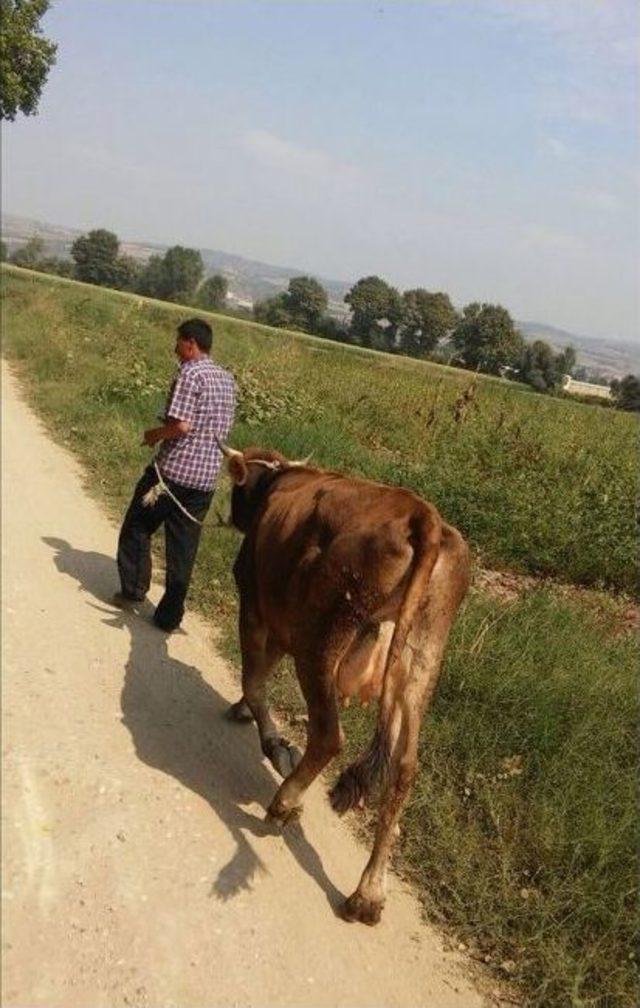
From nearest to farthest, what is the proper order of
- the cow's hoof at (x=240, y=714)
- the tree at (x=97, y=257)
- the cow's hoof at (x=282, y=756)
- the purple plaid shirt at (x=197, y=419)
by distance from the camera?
the cow's hoof at (x=282, y=756)
the cow's hoof at (x=240, y=714)
the purple plaid shirt at (x=197, y=419)
the tree at (x=97, y=257)

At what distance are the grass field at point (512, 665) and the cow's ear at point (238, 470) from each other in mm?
1278

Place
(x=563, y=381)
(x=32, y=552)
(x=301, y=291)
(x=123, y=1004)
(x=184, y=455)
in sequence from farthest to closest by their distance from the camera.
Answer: (x=301, y=291) < (x=563, y=381) < (x=32, y=552) < (x=184, y=455) < (x=123, y=1004)

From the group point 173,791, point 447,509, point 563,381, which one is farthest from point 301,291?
point 173,791

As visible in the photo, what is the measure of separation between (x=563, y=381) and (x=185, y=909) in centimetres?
3854

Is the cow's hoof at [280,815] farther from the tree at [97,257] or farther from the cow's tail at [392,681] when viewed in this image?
the tree at [97,257]

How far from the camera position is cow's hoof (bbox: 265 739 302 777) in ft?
13.3

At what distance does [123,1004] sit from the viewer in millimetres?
2629

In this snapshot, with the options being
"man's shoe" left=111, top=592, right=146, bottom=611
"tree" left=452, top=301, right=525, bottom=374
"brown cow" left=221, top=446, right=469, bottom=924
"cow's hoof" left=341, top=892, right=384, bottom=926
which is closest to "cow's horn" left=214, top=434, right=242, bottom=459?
"brown cow" left=221, top=446, right=469, bottom=924

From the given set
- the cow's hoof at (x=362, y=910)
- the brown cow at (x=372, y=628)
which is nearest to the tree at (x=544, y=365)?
the brown cow at (x=372, y=628)

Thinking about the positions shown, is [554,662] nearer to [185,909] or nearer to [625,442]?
[185,909]

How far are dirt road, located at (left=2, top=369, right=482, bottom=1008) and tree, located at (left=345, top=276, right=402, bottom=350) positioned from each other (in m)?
51.3

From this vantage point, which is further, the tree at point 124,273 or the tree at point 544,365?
the tree at point 124,273

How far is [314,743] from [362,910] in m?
0.67

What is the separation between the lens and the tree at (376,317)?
182 feet
